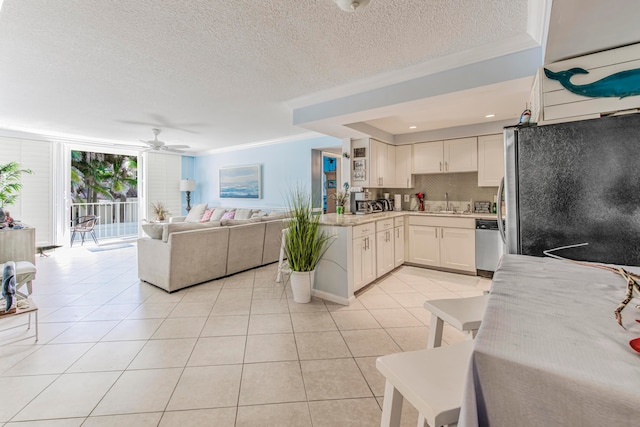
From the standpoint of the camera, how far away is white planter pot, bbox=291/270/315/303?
10.2ft

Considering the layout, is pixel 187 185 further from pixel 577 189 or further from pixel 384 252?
pixel 577 189

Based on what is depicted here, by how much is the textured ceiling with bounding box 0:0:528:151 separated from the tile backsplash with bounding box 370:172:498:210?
8.35 ft

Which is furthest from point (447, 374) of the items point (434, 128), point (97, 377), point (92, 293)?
point (434, 128)

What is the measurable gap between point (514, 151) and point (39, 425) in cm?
304

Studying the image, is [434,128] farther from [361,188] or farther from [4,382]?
[4,382]

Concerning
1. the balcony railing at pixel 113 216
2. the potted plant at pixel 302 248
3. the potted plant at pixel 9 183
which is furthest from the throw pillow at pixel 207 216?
the potted plant at pixel 302 248

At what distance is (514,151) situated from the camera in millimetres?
1730

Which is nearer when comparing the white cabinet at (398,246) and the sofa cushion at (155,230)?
the sofa cushion at (155,230)

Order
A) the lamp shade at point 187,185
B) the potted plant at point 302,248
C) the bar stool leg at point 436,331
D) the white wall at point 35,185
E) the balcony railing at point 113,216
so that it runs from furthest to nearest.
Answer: the lamp shade at point 187,185
the balcony railing at point 113,216
the white wall at point 35,185
the potted plant at point 302,248
the bar stool leg at point 436,331

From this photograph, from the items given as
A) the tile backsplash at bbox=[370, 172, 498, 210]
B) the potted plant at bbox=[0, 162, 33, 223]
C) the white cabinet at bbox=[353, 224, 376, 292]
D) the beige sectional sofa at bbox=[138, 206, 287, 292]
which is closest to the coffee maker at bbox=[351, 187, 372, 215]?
the tile backsplash at bbox=[370, 172, 498, 210]

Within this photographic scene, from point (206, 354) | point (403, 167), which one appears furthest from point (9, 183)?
point (403, 167)

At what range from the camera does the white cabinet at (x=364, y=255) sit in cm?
327

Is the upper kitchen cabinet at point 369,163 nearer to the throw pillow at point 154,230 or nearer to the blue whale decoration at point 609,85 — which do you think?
the blue whale decoration at point 609,85

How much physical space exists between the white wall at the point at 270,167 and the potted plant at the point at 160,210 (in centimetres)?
107
